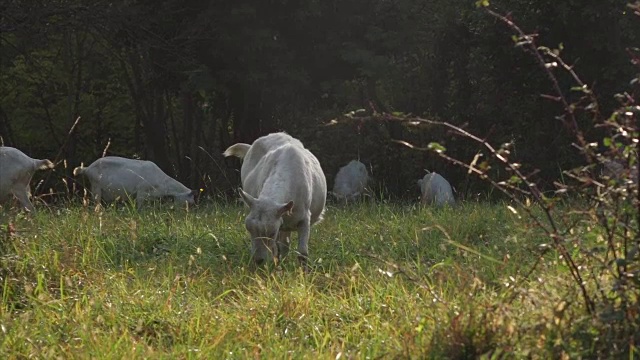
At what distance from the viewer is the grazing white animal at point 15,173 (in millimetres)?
14602

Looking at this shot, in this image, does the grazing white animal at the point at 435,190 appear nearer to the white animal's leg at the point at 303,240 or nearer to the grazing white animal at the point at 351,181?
the grazing white animal at the point at 351,181

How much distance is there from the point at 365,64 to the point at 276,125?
4.10 m

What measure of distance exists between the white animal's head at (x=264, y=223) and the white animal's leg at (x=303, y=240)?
479mm

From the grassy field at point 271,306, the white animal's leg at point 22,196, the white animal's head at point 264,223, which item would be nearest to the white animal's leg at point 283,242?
the grassy field at point 271,306

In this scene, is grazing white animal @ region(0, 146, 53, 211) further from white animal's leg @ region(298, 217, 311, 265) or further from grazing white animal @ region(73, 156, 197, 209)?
white animal's leg @ region(298, 217, 311, 265)

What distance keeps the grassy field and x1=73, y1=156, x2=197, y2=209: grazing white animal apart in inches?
274

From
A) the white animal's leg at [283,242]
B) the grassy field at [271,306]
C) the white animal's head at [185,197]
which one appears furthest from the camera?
the white animal's head at [185,197]

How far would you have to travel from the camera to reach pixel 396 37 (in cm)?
2173

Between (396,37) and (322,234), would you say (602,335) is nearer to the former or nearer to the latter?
(322,234)

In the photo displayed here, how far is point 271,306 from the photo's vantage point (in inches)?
276

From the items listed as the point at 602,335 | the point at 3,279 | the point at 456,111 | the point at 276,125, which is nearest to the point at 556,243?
the point at 602,335

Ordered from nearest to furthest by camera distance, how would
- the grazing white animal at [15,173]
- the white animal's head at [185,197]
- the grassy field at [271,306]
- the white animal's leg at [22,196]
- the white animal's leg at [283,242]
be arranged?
the grassy field at [271,306] < the white animal's leg at [283,242] < the grazing white animal at [15,173] < the white animal's leg at [22,196] < the white animal's head at [185,197]

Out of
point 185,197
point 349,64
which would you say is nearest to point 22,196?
point 185,197

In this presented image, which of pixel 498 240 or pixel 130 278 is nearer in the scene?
pixel 130 278
